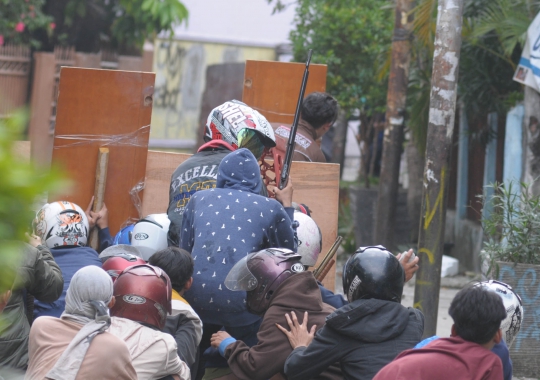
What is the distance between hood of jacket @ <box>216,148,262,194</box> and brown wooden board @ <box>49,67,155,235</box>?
1675 millimetres

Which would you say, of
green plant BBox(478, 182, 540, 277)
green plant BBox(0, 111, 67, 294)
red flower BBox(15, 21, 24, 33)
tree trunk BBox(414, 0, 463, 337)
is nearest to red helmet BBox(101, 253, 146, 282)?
tree trunk BBox(414, 0, 463, 337)

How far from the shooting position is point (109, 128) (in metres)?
5.72

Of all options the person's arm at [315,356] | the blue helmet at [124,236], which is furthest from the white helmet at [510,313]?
the blue helmet at [124,236]

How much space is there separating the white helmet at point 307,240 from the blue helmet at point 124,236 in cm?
111

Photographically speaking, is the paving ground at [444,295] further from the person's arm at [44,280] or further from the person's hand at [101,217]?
the person's arm at [44,280]

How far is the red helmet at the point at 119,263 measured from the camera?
413cm

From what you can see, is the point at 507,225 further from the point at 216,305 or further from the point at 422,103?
the point at 422,103

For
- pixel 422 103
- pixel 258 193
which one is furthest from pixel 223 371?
pixel 422 103

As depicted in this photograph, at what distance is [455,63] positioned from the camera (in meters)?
5.78

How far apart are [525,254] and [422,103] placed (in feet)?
12.1

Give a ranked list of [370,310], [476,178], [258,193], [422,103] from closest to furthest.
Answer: [370,310] < [258,193] < [422,103] < [476,178]

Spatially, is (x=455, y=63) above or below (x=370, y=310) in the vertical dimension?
above

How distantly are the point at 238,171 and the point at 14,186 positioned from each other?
300 cm

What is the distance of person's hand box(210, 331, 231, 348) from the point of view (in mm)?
3883
